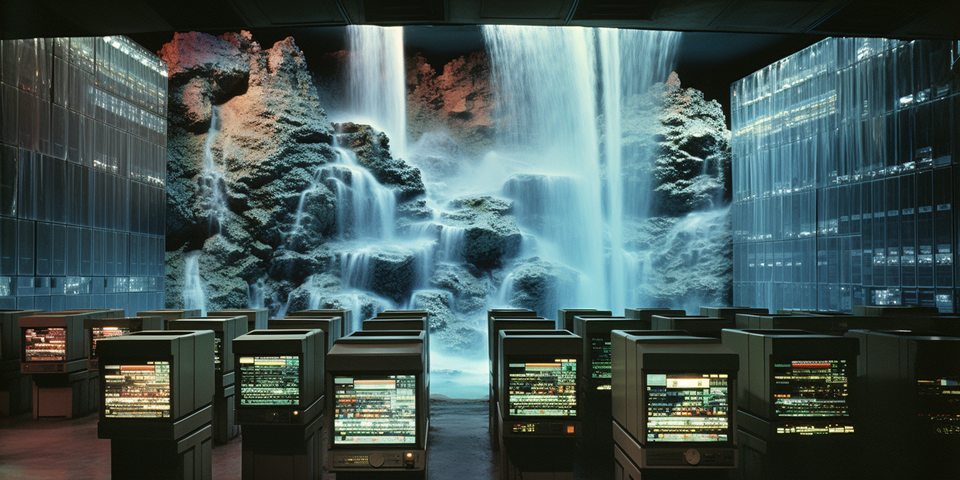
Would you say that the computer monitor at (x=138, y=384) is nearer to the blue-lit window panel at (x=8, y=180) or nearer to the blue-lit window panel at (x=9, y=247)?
the blue-lit window panel at (x=9, y=247)

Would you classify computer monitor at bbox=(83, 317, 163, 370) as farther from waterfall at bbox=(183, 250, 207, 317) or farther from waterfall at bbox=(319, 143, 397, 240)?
waterfall at bbox=(319, 143, 397, 240)

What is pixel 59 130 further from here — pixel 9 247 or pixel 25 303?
pixel 25 303

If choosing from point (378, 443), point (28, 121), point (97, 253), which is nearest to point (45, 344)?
point (28, 121)

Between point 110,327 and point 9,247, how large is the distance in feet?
20.3

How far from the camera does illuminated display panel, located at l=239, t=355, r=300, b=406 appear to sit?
6121 mm

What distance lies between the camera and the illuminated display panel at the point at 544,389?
221 inches

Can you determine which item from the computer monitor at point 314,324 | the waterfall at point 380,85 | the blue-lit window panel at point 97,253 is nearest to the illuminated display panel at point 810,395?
the computer monitor at point 314,324

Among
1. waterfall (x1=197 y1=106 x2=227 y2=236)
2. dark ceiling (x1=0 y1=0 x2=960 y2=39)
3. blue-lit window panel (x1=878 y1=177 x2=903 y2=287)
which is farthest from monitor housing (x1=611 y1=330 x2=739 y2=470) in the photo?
waterfall (x1=197 y1=106 x2=227 y2=236)

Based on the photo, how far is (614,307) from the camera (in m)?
25.1

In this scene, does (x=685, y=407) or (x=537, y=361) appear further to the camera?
(x=537, y=361)

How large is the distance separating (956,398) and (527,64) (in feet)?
87.5

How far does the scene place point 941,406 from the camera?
6.07 m

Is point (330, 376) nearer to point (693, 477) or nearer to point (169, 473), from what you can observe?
point (169, 473)

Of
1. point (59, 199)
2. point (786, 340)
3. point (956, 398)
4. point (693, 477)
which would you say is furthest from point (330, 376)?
point (59, 199)
